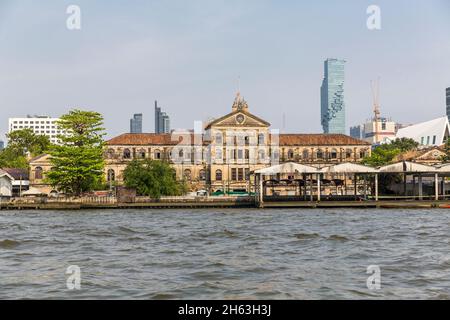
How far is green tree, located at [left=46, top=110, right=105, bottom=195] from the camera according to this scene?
70062mm

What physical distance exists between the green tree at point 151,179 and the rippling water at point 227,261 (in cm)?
3265

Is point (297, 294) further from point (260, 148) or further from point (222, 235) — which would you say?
point (260, 148)

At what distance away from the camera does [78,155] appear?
7050cm

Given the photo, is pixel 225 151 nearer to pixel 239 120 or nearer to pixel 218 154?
pixel 218 154

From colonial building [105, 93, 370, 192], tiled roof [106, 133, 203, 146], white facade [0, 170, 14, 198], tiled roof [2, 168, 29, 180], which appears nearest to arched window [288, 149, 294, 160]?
colonial building [105, 93, 370, 192]

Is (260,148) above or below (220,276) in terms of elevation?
above

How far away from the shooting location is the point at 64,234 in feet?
115

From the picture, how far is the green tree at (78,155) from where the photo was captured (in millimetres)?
70062

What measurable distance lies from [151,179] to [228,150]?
29.3 meters

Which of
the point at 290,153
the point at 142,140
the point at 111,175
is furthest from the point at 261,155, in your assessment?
the point at 111,175

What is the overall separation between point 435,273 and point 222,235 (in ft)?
49.6

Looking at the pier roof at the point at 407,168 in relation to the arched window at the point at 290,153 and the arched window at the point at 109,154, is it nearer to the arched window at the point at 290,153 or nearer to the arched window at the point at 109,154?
the arched window at the point at 290,153

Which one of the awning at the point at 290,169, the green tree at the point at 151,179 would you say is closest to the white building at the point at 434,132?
the awning at the point at 290,169
